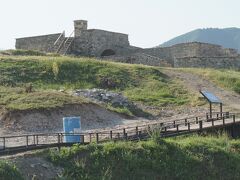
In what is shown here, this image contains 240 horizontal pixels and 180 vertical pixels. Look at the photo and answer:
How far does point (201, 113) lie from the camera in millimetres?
37500

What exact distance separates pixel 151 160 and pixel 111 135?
8.66 feet

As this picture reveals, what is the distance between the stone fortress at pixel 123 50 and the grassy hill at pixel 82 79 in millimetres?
7422

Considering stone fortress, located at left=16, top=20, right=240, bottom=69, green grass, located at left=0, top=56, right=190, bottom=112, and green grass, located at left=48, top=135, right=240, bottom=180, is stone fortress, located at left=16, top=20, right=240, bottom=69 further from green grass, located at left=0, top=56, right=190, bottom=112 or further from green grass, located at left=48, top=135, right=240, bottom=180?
green grass, located at left=48, top=135, right=240, bottom=180

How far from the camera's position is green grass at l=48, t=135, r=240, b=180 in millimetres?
21375

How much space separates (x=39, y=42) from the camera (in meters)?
58.7

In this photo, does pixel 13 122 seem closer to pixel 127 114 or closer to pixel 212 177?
pixel 127 114

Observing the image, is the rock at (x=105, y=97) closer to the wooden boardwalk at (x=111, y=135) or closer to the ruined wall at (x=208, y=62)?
the wooden boardwalk at (x=111, y=135)

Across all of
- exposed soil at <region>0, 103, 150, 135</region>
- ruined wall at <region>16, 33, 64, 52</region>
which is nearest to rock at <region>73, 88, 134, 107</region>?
exposed soil at <region>0, 103, 150, 135</region>

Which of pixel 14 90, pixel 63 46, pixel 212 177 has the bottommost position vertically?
pixel 212 177

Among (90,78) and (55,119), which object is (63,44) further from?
(55,119)

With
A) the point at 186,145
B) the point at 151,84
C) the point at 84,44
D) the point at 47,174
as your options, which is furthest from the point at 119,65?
the point at 47,174

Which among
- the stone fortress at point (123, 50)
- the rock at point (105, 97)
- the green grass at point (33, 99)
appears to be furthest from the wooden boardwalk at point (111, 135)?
the stone fortress at point (123, 50)

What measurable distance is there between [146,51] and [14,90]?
2198cm

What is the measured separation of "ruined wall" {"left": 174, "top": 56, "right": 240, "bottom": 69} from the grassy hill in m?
7.10
